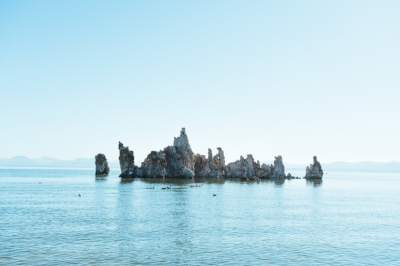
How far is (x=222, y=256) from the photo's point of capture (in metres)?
35.9

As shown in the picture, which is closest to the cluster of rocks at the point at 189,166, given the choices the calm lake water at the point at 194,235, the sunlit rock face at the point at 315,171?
the sunlit rock face at the point at 315,171

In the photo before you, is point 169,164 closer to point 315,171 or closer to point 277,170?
point 277,170

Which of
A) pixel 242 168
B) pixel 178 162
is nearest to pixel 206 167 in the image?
pixel 242 168

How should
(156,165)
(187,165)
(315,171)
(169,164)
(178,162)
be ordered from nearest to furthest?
(178,162) → (156,165) → (187,165) → (169,164) → (315,171)

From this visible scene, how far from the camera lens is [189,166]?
178750mm

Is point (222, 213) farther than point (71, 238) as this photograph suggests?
Yes

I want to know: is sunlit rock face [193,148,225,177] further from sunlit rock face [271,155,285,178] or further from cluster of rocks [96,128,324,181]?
sunlit rock face [271,155,285,178]

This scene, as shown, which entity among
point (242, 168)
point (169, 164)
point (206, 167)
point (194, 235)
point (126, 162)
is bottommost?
point (194, 235)

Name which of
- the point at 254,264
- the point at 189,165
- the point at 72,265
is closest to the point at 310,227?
the point at 254,264

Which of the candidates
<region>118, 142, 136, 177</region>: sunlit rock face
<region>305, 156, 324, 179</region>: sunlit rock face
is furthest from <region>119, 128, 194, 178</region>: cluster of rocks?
<region>305, 156, 324, 179</region>: sunlit rock face

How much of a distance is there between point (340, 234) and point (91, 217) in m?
34.6

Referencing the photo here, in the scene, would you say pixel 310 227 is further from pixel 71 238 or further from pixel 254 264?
pixel 71 238

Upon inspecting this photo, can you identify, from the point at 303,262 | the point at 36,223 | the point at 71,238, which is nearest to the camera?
the point at 303,262

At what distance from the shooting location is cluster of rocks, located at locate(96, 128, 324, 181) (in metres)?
176
